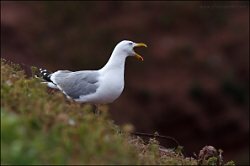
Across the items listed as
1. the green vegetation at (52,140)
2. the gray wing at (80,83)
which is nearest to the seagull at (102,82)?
the gray wing at (80,83)

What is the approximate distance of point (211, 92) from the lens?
15.7m

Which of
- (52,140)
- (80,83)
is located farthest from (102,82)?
(52,140)

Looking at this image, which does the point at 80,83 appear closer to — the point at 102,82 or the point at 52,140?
the point at 102,82

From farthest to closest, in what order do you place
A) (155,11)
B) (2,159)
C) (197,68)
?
1. (155,11)
2. (197,68)
3. (2,159)

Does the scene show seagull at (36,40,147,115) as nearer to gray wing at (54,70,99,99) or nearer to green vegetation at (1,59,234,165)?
gray wing at (54,70,99,99)

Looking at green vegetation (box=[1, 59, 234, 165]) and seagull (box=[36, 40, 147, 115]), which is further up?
seagull (box=[36, 40, 147, 115])

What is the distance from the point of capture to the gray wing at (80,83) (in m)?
5.37

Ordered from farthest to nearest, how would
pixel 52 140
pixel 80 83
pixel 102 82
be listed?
pixel 80 83 < pixel 102 82 < pixel 52 140

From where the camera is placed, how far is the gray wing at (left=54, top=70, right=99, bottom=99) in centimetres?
537

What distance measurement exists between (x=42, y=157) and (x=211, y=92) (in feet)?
45.6

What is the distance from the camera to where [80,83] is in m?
5.53

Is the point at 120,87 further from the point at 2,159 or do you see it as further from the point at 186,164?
the point at 2,159

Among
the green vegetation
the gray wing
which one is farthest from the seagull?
the green vegetation

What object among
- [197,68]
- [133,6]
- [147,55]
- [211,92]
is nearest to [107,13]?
[133,6]
